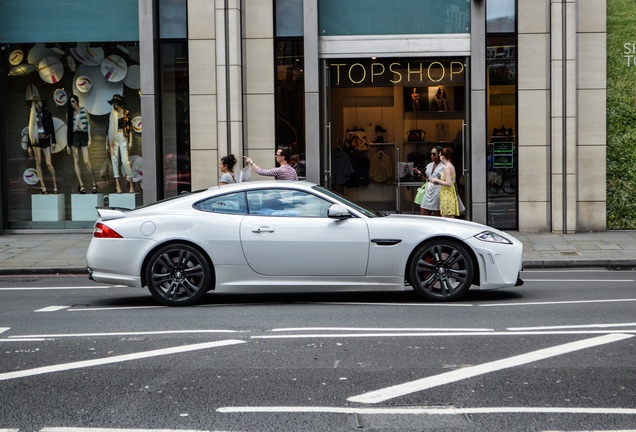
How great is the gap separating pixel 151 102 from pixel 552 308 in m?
11.7

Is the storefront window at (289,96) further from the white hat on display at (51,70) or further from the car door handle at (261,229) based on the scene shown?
the car door handle at (261,229)

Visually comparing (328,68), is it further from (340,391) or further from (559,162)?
(340,391)

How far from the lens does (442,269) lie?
11.0 m

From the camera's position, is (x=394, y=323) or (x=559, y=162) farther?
(x=559, y=162)

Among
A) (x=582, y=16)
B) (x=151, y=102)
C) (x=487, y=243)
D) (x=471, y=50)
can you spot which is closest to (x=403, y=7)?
(x=471, y=50)

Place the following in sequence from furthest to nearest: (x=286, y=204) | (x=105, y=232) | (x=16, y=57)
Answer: (x=16, y=57) < (x=286, y=204) < (x=105, y=232)

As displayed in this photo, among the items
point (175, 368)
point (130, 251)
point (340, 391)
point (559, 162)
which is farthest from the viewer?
point (559, 162)

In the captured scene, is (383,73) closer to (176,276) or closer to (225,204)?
(225,204)

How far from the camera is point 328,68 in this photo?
20484 millimetres

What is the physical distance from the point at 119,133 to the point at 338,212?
10942 millimetres

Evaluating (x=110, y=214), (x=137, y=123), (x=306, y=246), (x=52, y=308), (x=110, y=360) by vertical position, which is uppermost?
(x=137, y=123)

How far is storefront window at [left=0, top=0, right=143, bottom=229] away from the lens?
67.3ft

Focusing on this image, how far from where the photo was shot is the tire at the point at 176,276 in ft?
36.0

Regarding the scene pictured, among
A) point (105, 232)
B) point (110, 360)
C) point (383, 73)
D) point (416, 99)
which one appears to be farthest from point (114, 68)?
point (110, 360)
